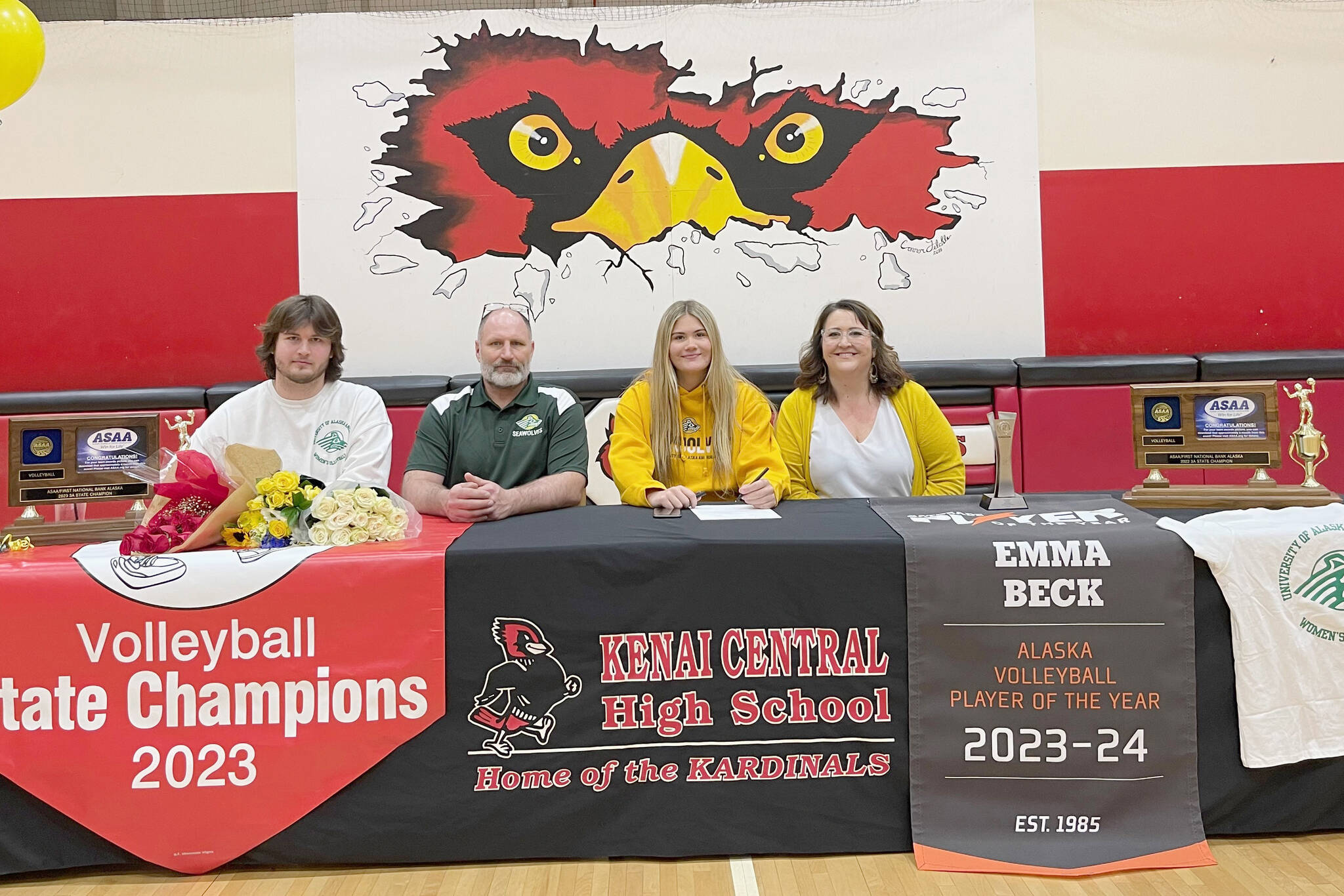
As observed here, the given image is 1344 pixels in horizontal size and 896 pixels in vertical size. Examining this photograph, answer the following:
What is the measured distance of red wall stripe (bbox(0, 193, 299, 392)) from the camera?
13.5 feet

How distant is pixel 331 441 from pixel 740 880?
170cm

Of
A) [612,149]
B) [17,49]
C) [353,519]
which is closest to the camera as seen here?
[353,519]

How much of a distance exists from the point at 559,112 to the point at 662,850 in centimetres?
333

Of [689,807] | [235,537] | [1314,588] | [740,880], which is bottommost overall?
[740,880]

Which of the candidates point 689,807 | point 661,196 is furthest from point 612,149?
point 689,807

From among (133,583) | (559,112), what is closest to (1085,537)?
(133,583)

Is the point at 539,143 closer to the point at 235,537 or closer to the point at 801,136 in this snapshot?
the point at 801,136

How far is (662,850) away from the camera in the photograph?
1.83m

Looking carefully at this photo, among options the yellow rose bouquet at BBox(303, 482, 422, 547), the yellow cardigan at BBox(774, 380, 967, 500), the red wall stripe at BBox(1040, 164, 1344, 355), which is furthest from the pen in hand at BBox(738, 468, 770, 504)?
the red wall stripe at BBox(1040, 164, 1344, 355)

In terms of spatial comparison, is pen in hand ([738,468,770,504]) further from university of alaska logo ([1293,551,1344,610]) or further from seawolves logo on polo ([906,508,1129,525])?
university of alaska logo ([1293,551,1344,610])

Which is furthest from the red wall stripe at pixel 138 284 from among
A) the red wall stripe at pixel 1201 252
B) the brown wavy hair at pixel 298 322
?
the red wall stripe at pixel 1201 252

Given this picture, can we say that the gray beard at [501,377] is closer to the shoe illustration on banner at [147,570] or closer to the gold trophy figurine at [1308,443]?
the shoe illustration on banner at [147,570]

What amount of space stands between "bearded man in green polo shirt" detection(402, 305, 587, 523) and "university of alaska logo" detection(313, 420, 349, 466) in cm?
21

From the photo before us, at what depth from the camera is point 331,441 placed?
2.65m
